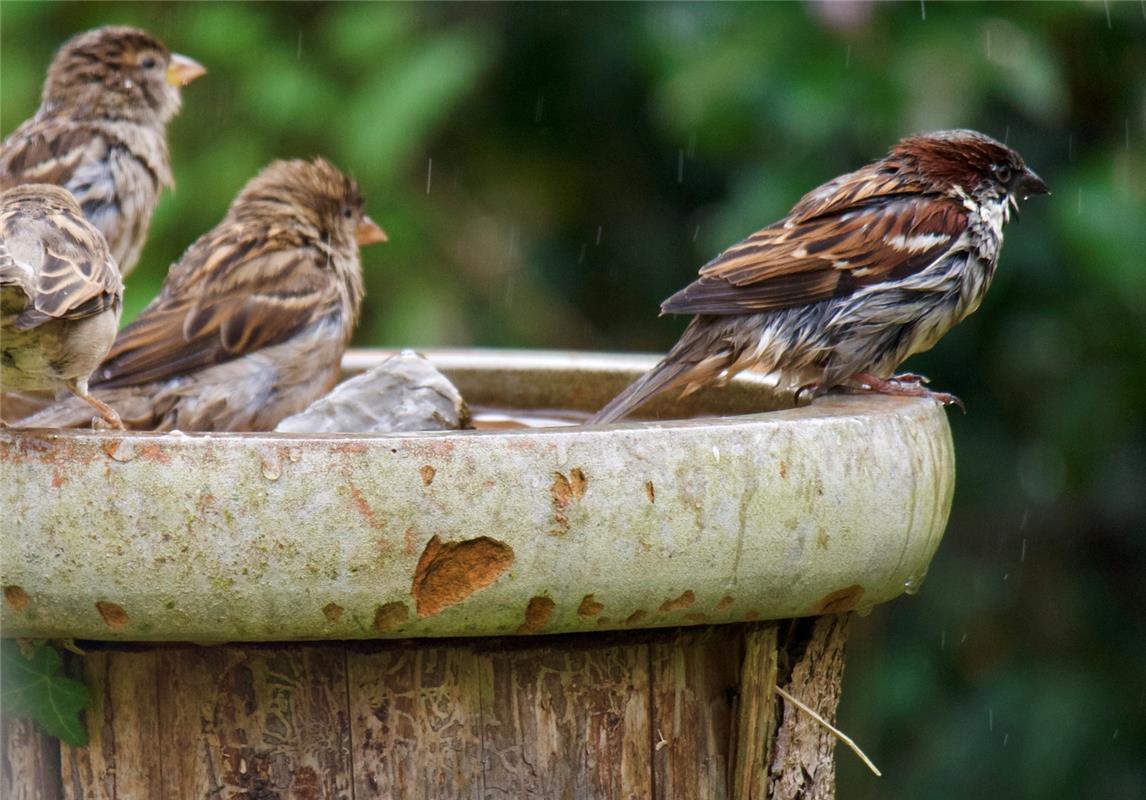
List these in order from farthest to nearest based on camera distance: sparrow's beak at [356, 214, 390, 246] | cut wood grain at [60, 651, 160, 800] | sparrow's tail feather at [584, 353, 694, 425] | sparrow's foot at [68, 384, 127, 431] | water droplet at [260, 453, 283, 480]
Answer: sparrow's beak at [356, 214, 390, 246] → sparrow's tail feather at [584, 353, 694, 425] → sparrow's foot at [68, 384, 127, 431] → cut wood grain at [60, 651, 160, 800] → water droplet at [260, 453, 283, 480]

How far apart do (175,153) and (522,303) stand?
1.44 metres

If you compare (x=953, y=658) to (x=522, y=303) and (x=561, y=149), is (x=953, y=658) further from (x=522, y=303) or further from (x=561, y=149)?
(x=561, y=149)

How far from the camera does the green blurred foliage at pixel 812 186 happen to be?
4.60m

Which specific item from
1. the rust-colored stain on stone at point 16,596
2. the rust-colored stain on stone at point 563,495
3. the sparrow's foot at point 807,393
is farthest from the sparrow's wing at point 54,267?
the sparrow's foot at point 807,393

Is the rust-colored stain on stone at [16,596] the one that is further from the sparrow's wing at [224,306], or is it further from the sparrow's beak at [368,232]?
the sparrow's beak at [368,232]

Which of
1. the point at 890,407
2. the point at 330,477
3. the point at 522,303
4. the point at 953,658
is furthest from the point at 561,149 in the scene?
the point at 330,477

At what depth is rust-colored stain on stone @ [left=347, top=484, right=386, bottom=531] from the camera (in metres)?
2.05

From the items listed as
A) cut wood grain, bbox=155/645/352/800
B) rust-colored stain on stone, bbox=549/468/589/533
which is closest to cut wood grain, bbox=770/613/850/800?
rust-colored stain on stone, bbox=549/468/589/533

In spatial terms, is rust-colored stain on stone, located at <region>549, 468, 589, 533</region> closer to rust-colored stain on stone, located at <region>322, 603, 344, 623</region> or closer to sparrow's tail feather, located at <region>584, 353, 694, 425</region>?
rust-colored stain on stone, located at <region>322, 603, 344, 623</region>

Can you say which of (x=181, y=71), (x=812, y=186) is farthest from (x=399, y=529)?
(x=181, y=71)

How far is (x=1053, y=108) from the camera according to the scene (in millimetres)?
4676

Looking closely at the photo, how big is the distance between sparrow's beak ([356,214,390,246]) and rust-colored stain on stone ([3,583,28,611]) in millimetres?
2541

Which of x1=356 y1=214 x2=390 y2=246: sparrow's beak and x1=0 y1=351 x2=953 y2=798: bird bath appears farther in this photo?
x1=356 y1=214 x2=390 y2=246: sparrow's beak

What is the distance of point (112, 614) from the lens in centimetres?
211
